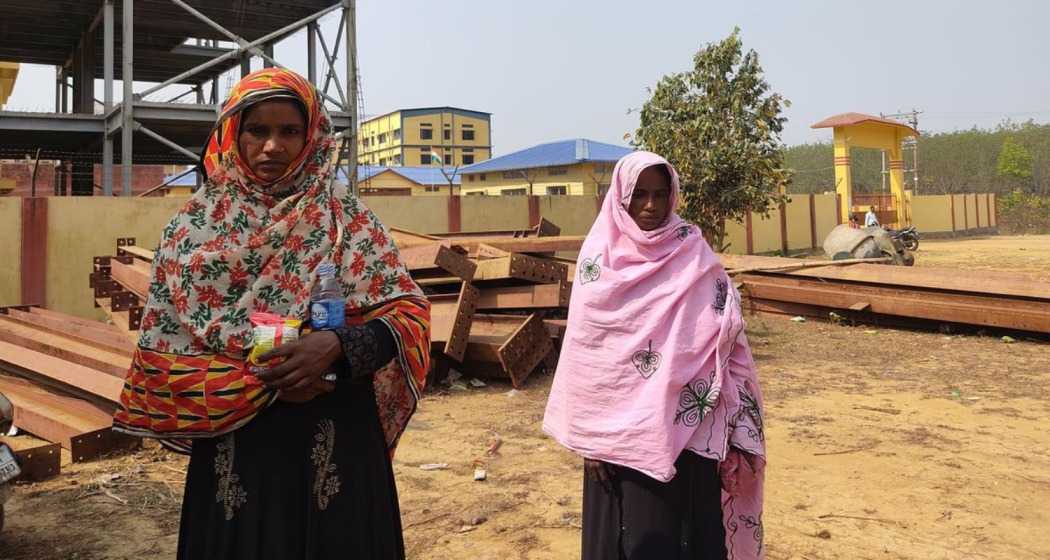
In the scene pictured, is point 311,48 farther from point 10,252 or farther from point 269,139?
point 269,139

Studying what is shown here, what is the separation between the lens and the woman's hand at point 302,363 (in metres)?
1.46

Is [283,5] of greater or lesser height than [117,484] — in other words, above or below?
above

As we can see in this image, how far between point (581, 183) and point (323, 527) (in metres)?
32.8

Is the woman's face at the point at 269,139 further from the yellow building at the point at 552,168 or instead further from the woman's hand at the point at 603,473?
the yellow building at the point at 552,168

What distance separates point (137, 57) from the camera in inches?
666

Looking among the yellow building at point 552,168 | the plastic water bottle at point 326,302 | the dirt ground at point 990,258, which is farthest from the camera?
the yellow building at point 552,168

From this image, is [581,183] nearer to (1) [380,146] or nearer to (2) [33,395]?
(2) [33,395]

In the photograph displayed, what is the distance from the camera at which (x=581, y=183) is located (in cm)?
3381

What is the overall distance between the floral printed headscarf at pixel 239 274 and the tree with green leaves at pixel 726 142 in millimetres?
9411

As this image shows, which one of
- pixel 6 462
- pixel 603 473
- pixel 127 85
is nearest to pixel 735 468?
pixel 603 473

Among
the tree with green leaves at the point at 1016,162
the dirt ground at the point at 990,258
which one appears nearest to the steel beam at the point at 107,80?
the dirt ground at the point at 990,258

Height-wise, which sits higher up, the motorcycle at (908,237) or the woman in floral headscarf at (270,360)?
the motorcycle at (908,237)

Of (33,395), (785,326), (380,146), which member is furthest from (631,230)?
(380,146)

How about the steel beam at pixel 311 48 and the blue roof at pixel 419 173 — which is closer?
the steel beam at pixel 311 48
